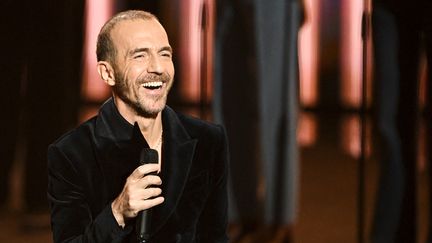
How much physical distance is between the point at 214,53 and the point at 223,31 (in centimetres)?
9

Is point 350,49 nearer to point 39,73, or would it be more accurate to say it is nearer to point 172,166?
point 39,73

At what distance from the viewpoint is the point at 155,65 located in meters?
1.11

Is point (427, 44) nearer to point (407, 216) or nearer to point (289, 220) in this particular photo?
point (407, 216)

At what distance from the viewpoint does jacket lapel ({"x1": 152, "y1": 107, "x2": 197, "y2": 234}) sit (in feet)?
3.88

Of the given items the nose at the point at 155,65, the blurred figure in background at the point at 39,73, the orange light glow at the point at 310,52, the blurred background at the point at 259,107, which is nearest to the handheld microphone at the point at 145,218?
the nose at the point at 155,65

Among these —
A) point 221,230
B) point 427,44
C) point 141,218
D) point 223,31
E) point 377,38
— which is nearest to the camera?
point 141,218

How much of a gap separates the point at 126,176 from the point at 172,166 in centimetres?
7

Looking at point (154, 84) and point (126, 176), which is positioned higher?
point (154, 84)

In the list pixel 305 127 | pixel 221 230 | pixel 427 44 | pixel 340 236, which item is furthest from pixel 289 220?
pixel 305 127

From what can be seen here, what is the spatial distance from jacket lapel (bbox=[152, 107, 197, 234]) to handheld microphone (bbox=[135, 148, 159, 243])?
0.08m

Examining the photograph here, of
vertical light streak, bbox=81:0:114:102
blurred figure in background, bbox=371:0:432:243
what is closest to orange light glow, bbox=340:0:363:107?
vertical light streak, bbox=81:0:114:102

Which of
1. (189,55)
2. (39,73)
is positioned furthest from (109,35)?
(189,55)

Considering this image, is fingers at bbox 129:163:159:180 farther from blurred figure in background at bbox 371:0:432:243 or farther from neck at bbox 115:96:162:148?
blurred figure in background at bbox 371:0:432:243

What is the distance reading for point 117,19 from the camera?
3.67 feet
